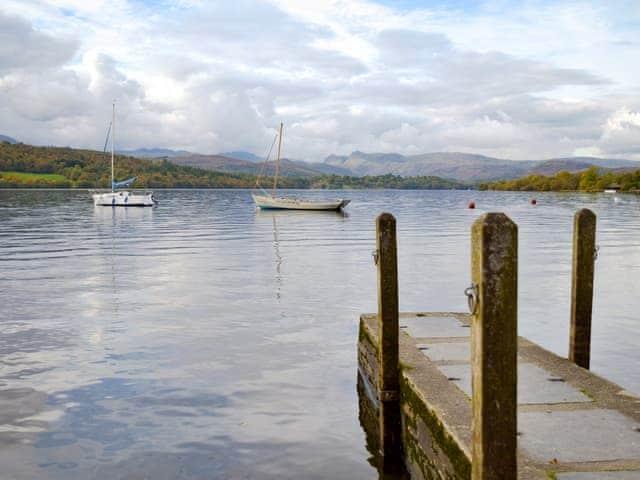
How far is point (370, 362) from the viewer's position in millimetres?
11047

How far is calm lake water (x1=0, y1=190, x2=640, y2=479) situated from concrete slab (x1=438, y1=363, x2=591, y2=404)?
1835 mm

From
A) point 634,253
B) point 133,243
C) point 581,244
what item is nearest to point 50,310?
point 581,244

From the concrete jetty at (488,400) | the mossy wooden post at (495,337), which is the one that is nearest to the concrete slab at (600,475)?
the concrete jetty at (488,400)

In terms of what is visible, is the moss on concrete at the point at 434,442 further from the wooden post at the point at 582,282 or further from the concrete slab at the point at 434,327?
the wooden post at the point at 582,282

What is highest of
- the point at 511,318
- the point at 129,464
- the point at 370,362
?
the point at 511,318

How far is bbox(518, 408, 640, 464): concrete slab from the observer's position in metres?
6.16

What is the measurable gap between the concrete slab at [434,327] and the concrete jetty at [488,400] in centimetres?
2

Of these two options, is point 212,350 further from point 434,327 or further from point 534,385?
point 534,385

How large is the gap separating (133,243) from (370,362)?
108 feet

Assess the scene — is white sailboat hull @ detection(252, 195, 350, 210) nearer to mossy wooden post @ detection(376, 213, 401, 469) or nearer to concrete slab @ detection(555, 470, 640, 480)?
mossy wooden post @ detection(376, 213, 401, 469)

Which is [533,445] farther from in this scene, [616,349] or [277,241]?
[277,241]

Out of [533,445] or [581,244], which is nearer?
[533,445]

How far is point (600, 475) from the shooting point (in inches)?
226

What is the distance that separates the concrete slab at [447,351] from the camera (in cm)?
972
